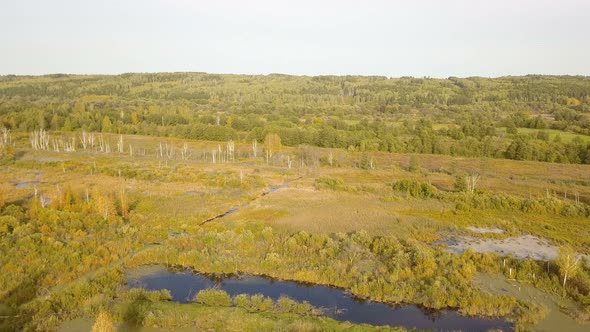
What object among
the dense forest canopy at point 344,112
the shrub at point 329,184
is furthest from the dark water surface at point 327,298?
the dense forest canopy at point 344,112

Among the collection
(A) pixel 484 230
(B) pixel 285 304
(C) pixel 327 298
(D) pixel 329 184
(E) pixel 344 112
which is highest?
(E) pixel 344 112

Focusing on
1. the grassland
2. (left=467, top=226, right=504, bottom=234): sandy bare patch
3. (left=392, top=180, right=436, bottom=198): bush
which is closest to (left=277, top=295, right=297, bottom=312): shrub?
the grassland

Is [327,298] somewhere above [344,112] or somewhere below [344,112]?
below

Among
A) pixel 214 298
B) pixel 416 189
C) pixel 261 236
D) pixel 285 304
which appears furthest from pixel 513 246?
pixel 214 298

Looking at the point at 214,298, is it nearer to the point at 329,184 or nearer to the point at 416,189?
the point at 416,189

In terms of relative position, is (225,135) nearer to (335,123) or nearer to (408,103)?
(335,123)

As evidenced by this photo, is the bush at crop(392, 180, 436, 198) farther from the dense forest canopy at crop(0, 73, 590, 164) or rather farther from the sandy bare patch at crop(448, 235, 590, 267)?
the dense forest canopy at crop(0, 73, 590, 164)

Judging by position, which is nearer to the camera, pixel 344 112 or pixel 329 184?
pixel 329 184
